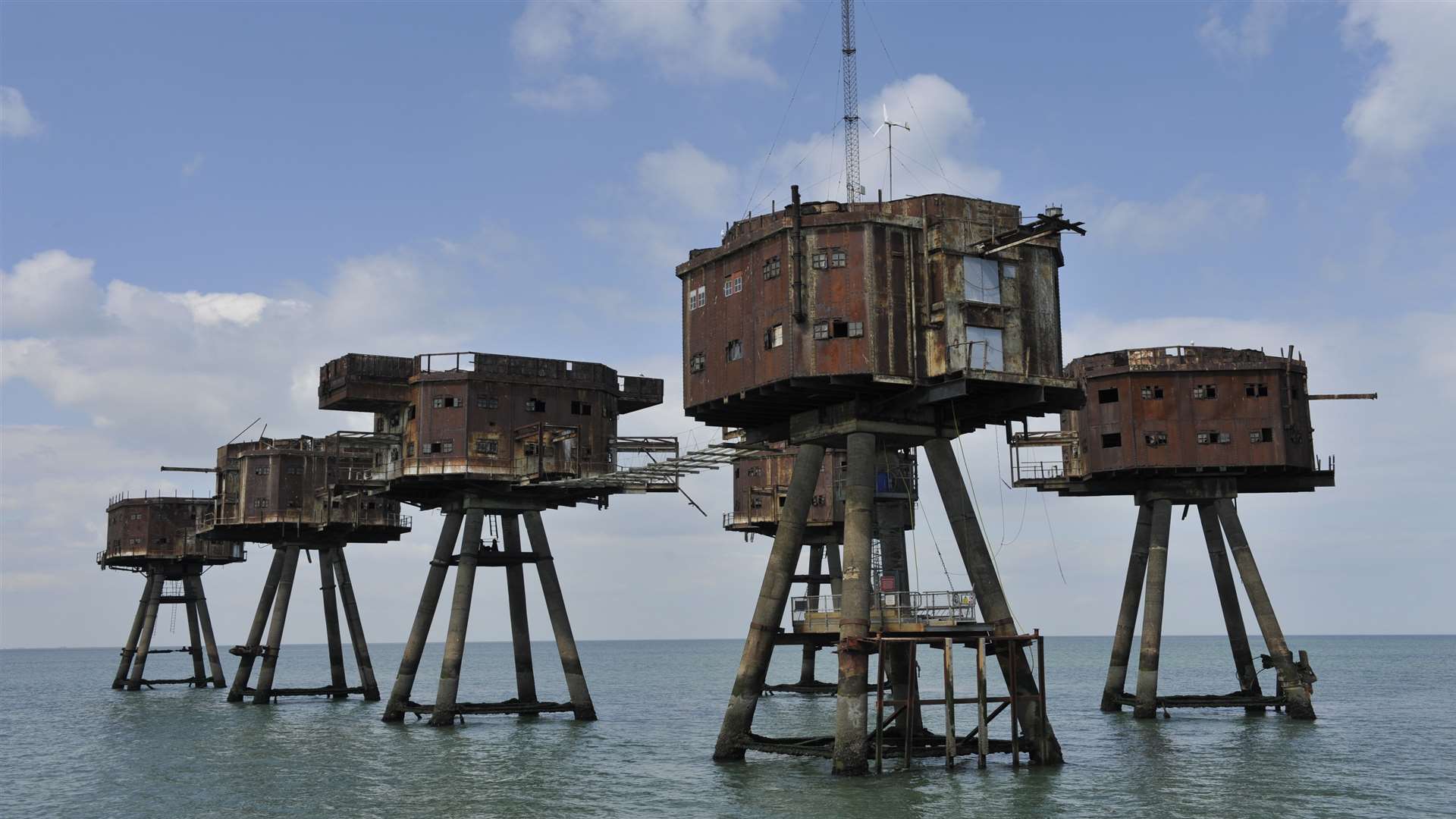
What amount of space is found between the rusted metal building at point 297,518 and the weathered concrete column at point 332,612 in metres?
0.06

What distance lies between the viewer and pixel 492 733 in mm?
54031

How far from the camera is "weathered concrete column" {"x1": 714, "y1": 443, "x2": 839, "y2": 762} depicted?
1489 inches

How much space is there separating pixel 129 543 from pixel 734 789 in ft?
216

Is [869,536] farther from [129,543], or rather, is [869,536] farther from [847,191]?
[129,543]

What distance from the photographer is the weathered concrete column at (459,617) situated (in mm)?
54125

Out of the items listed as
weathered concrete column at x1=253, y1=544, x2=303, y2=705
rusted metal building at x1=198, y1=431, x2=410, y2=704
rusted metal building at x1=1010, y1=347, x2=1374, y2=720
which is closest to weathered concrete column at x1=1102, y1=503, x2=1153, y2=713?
rusted metal building at x1=1010, y1=347, x2=1374, y2=720

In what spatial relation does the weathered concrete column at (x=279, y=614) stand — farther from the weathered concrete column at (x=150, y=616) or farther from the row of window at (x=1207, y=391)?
the row of window at (x=1207, y=391)

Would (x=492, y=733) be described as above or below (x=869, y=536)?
below

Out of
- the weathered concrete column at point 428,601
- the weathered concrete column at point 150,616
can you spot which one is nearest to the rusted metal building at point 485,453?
the weathered concrete column at point 428,601

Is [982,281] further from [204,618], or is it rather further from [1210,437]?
[204,618]

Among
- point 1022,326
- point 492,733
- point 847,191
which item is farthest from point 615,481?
point 1022,326

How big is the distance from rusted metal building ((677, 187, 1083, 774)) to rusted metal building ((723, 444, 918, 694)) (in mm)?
2917

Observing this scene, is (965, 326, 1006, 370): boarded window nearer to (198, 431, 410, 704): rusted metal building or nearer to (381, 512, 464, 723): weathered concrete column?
(381, 512, 464, 723): weathered concrete column

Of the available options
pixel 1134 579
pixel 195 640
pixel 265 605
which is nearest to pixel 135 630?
pixel 195 640
